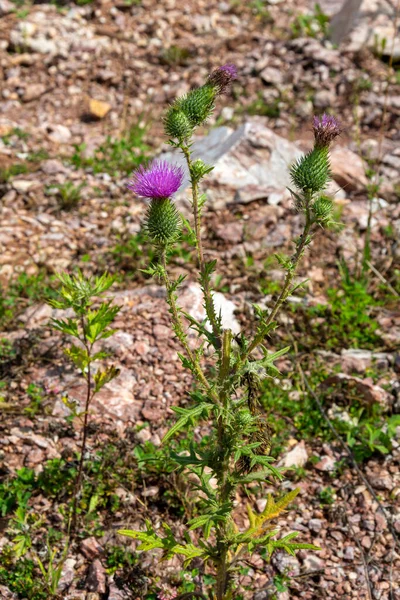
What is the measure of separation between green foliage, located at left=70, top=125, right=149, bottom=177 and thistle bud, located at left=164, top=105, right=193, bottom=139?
338cm

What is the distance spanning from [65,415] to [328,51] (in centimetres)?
558

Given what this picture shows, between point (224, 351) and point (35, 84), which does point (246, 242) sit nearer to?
point (224, 351)

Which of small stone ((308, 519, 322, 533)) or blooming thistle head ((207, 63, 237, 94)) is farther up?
blooming thistle head ((207, 63, 237, 94))

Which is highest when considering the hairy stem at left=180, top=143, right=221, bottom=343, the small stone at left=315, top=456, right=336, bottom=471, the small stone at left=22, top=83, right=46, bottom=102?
the hairy stem at left=180, top=143, right=221, bottom=343

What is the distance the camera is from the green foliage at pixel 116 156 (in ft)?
19.9

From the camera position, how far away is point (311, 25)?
8.30 meters

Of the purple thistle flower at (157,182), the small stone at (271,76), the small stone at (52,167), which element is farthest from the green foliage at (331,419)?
the small stone at (271,76)

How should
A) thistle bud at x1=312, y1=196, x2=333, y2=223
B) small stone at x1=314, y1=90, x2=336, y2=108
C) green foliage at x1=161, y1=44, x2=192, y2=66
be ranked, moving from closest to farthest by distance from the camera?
thistle bud at x1=312, y1=196, x2=333, y2=223 → small stone at x1=314, y1=90, x2=336, y2=108 → green foliage at x1=161, y1=44, x2=192, y2=66

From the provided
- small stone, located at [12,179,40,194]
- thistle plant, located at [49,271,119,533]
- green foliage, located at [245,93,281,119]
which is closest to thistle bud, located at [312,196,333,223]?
thistle plant, located at [49,271,119,533]

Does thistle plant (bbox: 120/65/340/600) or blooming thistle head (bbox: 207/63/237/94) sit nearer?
thistle plant (bbox: 120/65/340/600)

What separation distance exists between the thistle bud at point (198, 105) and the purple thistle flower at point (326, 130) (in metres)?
0.42

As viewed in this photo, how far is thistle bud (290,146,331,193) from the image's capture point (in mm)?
2531

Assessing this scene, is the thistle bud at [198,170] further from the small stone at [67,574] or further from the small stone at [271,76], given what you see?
the small stone at [271,76]

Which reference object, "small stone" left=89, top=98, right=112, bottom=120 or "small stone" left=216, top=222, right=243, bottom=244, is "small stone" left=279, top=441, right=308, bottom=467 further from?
"small stone" left=89, top=98, right=112, bottom=120
